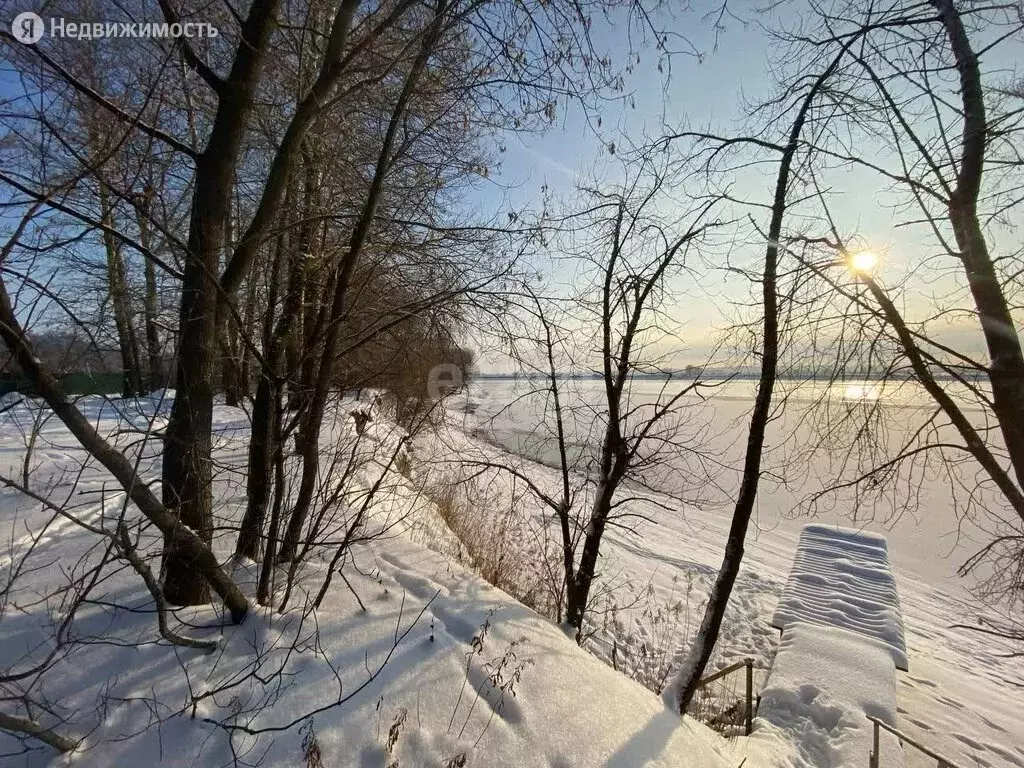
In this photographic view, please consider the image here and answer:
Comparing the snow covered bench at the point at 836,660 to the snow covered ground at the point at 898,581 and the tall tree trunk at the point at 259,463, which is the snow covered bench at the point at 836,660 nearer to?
the snow covered ground at the point at 898,581

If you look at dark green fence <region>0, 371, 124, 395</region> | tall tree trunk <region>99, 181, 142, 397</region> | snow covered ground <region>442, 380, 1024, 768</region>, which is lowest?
snow covered ground <region>442, 380, 1024, 768</region>

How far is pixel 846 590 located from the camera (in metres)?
8.48

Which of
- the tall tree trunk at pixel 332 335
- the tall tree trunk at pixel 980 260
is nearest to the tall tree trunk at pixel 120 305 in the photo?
the tall tree trunk at pixel 332 335

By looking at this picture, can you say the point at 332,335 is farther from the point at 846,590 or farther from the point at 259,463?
the point at 846,590

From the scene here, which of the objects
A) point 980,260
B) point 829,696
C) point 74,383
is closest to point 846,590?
point 829,696

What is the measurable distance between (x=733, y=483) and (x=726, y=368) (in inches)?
677

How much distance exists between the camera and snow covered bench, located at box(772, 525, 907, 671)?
24.1ft

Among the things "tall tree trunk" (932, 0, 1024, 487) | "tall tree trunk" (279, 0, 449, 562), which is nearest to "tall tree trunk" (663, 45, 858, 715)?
"tall tree trunk" (932, 0, 1024, 487)

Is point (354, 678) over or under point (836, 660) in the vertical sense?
over

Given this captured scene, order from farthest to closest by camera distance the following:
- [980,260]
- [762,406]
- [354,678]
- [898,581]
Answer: [898,581], [762,406], [980,260], [354,678]

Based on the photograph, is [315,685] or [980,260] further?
[980,260]

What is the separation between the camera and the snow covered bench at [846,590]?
24.1ft

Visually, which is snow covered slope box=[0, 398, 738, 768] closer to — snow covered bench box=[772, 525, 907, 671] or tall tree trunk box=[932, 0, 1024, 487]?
tall tree trunk box=[932, 0, 1024, 487]

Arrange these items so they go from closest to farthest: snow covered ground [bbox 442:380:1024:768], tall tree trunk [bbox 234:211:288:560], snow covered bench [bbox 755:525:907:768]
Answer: tall tree trunk [bbox 234:211:288:560]
snow covered bench [bbox 755:525:907:768]
snow covered ground [bbox 442:380:1024:768]
